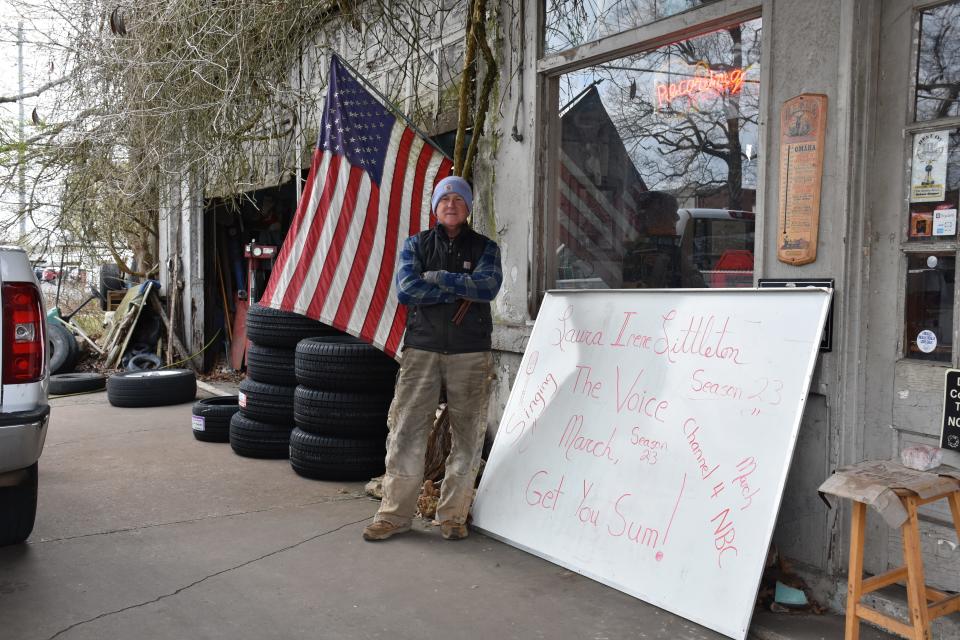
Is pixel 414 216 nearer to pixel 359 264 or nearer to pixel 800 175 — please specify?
pixel 359 264

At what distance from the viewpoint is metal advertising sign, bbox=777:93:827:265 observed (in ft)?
11.0

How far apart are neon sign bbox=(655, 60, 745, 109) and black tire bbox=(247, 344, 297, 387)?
3437mm

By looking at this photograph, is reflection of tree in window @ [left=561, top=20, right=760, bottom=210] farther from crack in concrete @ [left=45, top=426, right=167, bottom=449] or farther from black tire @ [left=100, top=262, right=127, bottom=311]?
black tire @ [left=100, top=262, right=127, bottom=311]

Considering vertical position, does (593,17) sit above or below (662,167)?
above

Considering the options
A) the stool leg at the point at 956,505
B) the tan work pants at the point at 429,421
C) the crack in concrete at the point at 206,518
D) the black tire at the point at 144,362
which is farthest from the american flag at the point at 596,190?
the black tire at the point at 144,362

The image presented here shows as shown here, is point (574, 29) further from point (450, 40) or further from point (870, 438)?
point (870, 438)

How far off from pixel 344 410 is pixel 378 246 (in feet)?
4.06

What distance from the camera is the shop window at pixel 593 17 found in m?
4.36

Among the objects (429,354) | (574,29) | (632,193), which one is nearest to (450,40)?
(574,29)

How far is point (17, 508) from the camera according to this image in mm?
3863

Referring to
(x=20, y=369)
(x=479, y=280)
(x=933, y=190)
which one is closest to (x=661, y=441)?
(x=479, y=280)

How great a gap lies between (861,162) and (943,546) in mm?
1638

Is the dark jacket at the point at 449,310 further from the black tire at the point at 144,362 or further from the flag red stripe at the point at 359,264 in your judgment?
the black tire at the point at 144,362

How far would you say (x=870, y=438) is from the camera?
3303 mm
